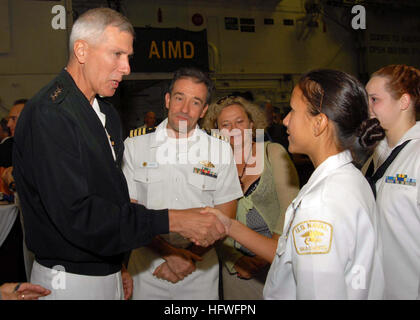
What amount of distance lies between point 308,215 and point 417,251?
92 centimetres

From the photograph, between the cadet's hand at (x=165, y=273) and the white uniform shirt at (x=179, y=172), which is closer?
the cadet's hand at (x=165, y=273)

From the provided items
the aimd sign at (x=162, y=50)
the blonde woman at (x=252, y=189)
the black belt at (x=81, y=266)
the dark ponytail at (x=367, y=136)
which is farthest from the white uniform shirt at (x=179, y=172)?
the aimd sign at (x=162, y=50)

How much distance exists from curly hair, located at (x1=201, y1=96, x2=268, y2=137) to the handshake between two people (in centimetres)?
98

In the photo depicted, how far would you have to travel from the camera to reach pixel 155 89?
845 centimetres

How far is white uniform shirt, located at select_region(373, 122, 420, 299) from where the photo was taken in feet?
5.51

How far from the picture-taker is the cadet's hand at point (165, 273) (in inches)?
82.8

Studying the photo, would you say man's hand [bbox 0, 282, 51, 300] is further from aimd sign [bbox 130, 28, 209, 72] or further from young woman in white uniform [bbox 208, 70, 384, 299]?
aimd sign [bbox 130, 28, 209, 72]

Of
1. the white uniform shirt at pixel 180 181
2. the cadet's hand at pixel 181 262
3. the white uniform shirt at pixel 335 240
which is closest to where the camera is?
the white uniform shirt at pixel 335 240

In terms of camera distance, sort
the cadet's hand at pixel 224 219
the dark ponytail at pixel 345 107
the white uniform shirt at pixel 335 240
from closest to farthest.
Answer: the white uniform shirt at pixel 335 240, the dark ponytail at pixel 345 107, the cadet's hand at pixel 224 219

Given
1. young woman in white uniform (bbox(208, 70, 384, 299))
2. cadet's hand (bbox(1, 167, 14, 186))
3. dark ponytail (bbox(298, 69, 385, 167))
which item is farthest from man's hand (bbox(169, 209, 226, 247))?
cadet's hand (bbox(1, 167, 14, 186))

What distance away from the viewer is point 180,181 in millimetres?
2268

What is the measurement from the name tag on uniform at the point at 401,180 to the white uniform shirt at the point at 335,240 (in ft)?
1.97

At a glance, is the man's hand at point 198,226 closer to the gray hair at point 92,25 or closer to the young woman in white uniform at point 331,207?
the young woman in white uniform at point 331,207
